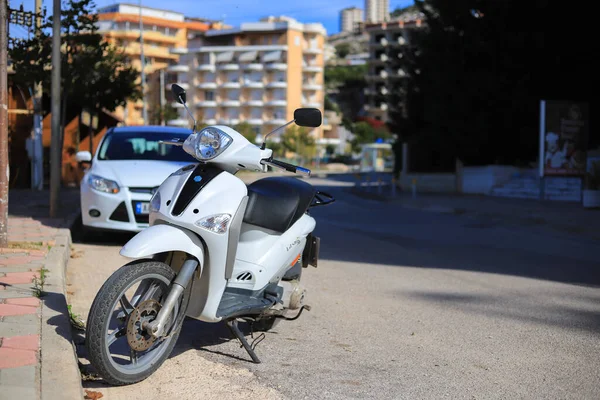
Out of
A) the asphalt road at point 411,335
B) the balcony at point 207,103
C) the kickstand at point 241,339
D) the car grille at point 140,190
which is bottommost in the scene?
the asphalt road at point 411,335

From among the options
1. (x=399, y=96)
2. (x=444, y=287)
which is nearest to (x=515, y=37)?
(x=399, y=96)

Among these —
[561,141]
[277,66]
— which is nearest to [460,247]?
[561,141]

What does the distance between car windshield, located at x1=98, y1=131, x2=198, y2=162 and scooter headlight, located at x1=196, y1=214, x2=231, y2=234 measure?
678cm

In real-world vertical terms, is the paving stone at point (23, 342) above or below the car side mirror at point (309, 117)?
below

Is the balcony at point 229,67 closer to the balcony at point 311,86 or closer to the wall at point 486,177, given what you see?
the balcony at point 311,86

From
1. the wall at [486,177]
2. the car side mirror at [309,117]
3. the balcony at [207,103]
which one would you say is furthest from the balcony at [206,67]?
the car side mirror at [309,117]

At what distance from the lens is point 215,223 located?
4.57m

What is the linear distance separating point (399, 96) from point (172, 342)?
34.5 m

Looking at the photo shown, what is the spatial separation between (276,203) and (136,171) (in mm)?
5719

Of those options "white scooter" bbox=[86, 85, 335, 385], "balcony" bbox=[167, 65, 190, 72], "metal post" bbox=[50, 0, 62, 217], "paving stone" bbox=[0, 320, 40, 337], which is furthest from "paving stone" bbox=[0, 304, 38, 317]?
"balcony" bbox=[167, 65, 190, 72]

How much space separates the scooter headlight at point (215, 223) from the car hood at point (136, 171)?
223 inches

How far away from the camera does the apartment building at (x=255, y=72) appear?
111 m

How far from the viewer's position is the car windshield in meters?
11.4

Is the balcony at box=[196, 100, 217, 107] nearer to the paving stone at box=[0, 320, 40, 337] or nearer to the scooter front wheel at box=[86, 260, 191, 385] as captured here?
the paving stone at box=[0, 320, 40, 337]
